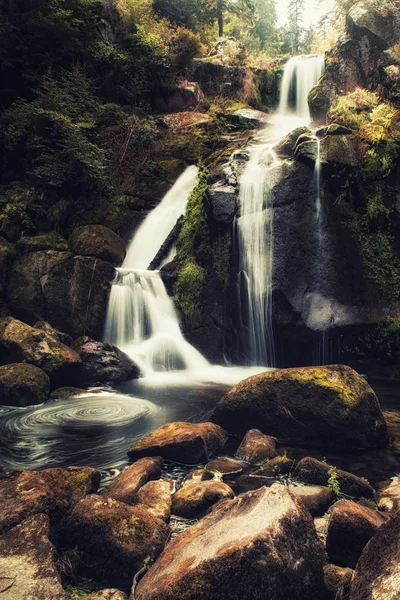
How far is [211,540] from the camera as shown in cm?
313

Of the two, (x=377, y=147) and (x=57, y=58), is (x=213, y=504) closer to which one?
(x=377, y=147)

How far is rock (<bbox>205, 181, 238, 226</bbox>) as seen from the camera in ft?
44.8

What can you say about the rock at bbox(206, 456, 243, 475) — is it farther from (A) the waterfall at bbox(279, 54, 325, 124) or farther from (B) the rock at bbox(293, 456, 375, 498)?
(A) the waterfall at bbox(279, 54, 325, 124)

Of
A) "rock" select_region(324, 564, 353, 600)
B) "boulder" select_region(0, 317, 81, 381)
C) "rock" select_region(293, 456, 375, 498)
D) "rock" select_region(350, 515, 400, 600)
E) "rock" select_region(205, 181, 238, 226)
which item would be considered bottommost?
"rock" select_region(293, 456, 375, 498)

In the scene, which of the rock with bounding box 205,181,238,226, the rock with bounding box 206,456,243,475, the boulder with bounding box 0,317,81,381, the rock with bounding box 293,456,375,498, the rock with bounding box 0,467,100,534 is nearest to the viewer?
the rock with bounding box 0,467,100,534

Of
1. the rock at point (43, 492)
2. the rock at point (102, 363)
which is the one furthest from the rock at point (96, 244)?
the rock at point (43, 492)

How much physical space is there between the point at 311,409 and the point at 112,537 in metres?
4.04

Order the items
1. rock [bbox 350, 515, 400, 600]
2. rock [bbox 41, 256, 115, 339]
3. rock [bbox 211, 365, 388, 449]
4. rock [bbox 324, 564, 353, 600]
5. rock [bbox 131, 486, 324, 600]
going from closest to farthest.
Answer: rock [bbox 350, 515, 400, 600] < rock [bbox 131, 486, 324, 600] < rock [bbox 324, 564, 353, 600] < rock [bbox 211, 365, 388, 449] < rock [bbox 41, 256, 115, 339]

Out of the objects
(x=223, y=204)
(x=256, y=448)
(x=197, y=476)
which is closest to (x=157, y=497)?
(x=197, y=476)

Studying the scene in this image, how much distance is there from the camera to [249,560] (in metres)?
2.76

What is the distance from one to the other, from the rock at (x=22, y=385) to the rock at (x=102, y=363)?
1459mm

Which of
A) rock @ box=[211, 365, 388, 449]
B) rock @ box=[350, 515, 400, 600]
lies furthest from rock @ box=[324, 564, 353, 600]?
rock @ box=[211, 365, 388, 449]

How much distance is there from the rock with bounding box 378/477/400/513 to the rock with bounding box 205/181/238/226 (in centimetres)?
1012

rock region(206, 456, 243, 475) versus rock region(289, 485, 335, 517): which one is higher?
rock region(289, 485, 335, 517)
